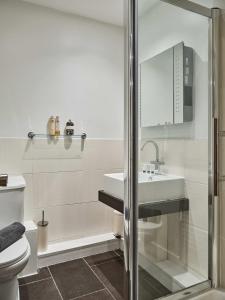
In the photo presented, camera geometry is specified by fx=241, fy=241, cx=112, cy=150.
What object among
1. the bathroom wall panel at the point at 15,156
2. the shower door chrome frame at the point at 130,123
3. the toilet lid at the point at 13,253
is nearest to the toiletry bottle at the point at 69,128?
the bathroom wall panel at the point at 15,156

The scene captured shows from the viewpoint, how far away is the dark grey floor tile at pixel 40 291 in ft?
5.93

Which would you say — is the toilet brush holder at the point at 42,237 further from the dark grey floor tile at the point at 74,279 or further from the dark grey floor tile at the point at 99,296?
the dark grey floor tile at the point at 99,296

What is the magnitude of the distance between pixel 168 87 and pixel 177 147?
495mm

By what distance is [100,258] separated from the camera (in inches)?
95.0

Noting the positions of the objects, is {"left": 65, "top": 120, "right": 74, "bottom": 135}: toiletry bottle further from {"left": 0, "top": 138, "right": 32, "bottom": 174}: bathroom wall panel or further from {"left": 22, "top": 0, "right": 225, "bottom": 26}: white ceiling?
{"left": 22, "top": 0, "right": 225, "bottom": 26}: white ceiling

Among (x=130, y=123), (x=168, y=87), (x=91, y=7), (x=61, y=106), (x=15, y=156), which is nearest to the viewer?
(x=130, y=123)

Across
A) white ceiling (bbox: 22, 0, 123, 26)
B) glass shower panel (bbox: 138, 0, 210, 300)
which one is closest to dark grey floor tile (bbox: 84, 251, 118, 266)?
glass shower panel (bbox: 138, 0, 210, 300)

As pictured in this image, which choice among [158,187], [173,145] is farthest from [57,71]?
[158,187]

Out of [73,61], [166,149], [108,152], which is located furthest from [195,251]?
[73,61]

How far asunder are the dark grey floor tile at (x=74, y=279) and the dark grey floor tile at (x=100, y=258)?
0.07 meters

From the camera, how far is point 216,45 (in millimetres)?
1680

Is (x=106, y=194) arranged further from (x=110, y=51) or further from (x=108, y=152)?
(x=110, y=51)

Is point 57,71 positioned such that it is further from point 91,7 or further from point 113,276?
point 113,276

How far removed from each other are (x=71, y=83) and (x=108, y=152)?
85cm
